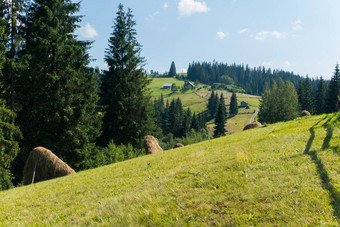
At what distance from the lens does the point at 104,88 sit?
103 feet

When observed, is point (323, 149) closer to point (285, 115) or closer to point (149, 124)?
point (149, 124)

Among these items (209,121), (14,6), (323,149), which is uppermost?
(14,6)

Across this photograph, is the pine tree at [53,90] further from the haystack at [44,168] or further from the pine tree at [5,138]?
the haystack at [44,168]

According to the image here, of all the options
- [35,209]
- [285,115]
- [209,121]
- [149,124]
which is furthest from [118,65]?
[209,121]

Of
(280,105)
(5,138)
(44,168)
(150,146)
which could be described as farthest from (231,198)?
(280,105)

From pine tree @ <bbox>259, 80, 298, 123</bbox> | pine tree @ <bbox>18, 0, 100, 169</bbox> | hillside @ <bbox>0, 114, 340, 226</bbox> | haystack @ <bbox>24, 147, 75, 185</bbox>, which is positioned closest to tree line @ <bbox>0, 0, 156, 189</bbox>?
pine tree @ <bbox>18, 0, 100, 169</bbox>

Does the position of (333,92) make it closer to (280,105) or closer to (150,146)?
(280,105)

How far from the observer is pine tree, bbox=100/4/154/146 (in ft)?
98.1

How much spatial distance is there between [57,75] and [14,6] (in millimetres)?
7034

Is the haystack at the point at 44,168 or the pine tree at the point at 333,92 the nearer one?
the haystack at the point at 44,168

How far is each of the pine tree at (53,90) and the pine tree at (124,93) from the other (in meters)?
7.06

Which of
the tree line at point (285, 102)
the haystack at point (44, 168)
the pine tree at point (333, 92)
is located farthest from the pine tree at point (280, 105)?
the haystack at point (44, 168)

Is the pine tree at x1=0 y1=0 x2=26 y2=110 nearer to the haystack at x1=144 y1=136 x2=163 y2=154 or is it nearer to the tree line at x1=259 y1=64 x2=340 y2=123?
the haystack at x1=144 y1=136 x2=163 y2=154

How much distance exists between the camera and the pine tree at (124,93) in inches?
1177
